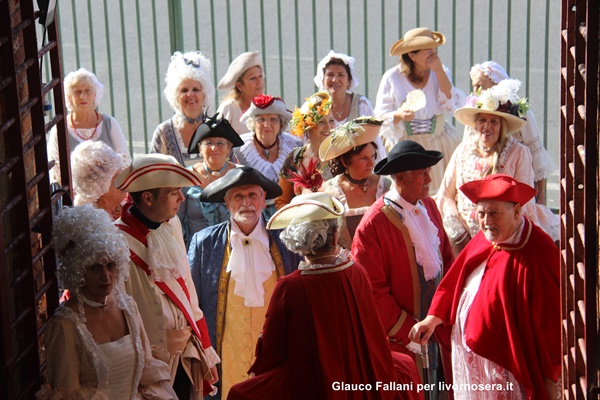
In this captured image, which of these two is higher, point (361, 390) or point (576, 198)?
point (576, 198)

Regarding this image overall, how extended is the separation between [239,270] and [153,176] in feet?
2.95

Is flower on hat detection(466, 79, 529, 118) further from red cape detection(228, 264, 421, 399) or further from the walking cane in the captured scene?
red cape detection(228, 264, 421, 399)

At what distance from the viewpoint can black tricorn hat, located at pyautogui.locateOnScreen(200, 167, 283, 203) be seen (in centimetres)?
527

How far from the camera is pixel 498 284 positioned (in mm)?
4730

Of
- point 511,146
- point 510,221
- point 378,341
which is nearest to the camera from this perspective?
point 378,341

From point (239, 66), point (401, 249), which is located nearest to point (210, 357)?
point (401, 249)

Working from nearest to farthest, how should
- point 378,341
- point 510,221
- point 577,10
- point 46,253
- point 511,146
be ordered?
point 577,10, point 46,253, point 378,341, point 510,221, point 511,146

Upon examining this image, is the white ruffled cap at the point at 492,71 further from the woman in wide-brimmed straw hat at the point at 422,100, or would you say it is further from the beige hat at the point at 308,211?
the beige hat at the point at 308,211

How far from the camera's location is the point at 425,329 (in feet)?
16.5

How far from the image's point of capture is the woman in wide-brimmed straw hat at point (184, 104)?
7.23m

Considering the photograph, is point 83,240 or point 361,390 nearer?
point 83,240

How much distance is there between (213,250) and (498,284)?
157 centimetres

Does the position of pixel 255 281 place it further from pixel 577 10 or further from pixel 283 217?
pixel 577 10

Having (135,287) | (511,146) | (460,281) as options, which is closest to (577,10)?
(460,281)
